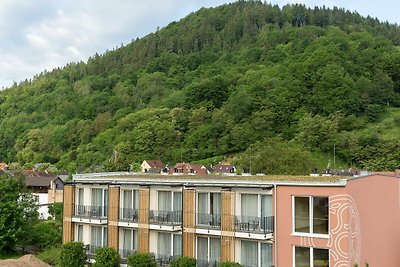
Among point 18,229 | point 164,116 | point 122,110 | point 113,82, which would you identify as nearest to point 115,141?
point 164,116

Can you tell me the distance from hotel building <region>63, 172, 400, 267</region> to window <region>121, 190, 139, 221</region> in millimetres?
16

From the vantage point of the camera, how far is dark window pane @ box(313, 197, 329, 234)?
20.8 m

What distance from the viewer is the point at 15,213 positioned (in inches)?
1366

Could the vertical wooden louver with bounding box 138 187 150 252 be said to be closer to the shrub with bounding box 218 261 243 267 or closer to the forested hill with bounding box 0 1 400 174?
the shrub with bounding box 218 261 243 267

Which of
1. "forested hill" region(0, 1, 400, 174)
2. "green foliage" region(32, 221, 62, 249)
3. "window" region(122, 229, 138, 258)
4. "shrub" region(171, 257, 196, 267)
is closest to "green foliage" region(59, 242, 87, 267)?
"window" region(122, 229, 138, 258)

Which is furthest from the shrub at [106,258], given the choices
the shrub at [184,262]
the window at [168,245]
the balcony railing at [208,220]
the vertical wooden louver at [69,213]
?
the balcony railing at [208,220]

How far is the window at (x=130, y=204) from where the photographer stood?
2638 cm

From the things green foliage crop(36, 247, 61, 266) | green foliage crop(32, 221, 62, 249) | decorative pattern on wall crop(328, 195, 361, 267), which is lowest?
green foliage crop(36, 247, 61, 266)

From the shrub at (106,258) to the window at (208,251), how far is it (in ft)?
15.3

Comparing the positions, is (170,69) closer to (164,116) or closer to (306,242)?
(164,116)

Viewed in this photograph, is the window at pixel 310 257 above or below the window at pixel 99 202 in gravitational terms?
below

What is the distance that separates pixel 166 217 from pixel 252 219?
16.6 feet

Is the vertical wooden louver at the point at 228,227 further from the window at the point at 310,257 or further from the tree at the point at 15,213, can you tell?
the tree at the point at 15,213

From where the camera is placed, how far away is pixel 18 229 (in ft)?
113
